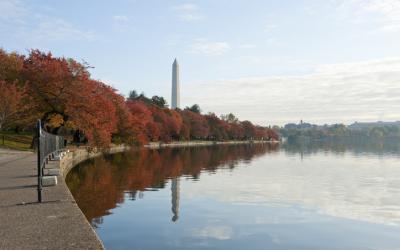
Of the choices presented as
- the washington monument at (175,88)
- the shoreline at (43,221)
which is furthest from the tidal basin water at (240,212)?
the washington monument at (175,88)

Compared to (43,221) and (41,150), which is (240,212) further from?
(43,221)

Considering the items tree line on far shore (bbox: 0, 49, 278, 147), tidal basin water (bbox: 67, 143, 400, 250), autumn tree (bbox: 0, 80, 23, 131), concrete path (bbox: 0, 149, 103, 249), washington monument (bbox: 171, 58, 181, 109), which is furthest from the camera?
washington monument (bbox: 171, 58, 181, 109)

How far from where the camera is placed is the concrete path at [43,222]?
8.75 m

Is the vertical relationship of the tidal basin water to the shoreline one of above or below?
below

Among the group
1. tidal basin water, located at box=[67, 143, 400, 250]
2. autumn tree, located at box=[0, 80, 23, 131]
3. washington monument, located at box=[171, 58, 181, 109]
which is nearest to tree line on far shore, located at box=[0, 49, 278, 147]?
autumn tree, located at box=[0, 80, 23, 131]

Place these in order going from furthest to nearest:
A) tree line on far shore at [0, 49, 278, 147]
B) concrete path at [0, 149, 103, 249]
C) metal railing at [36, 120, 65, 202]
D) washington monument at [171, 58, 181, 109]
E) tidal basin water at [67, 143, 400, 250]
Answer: washington monument at [171, 58, 181, 109], tree line on far shore at [0, 49, 278, 147], tidal basin water at [67, 143, 400, 250], metal railing at [36, 120, 65, 202], concrete path at [0, 149, 103, 249]

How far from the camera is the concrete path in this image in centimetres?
875

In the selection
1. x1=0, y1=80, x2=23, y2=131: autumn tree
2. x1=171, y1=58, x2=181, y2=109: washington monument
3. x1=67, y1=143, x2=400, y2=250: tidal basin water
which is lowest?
x1=67, y1=143, x2=400, y2=250: tidal basin water

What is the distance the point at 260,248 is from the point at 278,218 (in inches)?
182

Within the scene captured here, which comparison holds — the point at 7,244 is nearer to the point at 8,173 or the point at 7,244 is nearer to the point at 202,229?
the point at 202,229

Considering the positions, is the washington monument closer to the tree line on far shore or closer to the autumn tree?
the tree line on far shore

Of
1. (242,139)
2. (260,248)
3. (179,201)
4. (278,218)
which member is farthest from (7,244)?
(242,139)

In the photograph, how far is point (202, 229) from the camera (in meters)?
15.4

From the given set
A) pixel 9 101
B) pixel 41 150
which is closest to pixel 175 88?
pixel 9 101
